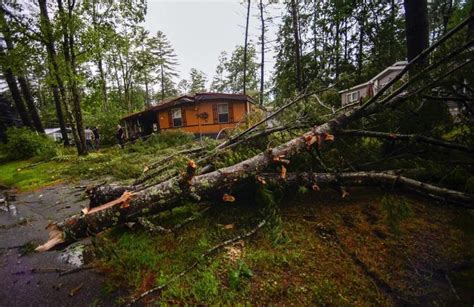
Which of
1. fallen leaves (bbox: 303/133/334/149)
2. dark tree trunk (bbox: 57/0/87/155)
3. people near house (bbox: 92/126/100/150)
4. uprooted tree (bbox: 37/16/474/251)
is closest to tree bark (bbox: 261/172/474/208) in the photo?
uprooted tree (bbox: 37/16/474/251)

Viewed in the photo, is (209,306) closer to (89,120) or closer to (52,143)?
(52,143)

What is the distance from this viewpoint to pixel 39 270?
9.29ft

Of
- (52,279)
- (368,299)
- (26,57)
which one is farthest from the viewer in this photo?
(26,57)

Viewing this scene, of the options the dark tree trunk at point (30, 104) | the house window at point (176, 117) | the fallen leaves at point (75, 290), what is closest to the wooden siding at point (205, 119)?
the house window at point (176, 117)

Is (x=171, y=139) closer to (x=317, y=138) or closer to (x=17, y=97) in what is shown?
(x=17, y=97)

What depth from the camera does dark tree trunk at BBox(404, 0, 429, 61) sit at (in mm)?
4137

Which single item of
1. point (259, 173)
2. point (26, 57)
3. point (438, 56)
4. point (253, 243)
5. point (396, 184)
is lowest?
point (253, 243)

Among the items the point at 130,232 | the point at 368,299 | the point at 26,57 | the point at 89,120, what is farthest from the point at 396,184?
the point at 89,120

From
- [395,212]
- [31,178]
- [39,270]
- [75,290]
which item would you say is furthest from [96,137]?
[395,212]

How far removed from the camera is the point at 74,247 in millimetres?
3295

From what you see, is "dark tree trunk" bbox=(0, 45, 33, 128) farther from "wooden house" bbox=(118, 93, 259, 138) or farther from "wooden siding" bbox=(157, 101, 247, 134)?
"wooden siding" bbox=(157, 101, 247, 134)

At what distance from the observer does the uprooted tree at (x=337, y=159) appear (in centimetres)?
262

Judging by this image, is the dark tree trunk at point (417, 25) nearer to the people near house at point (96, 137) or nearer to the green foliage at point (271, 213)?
the green foliage at point (271, 213)

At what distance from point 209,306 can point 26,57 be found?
13.7 m
